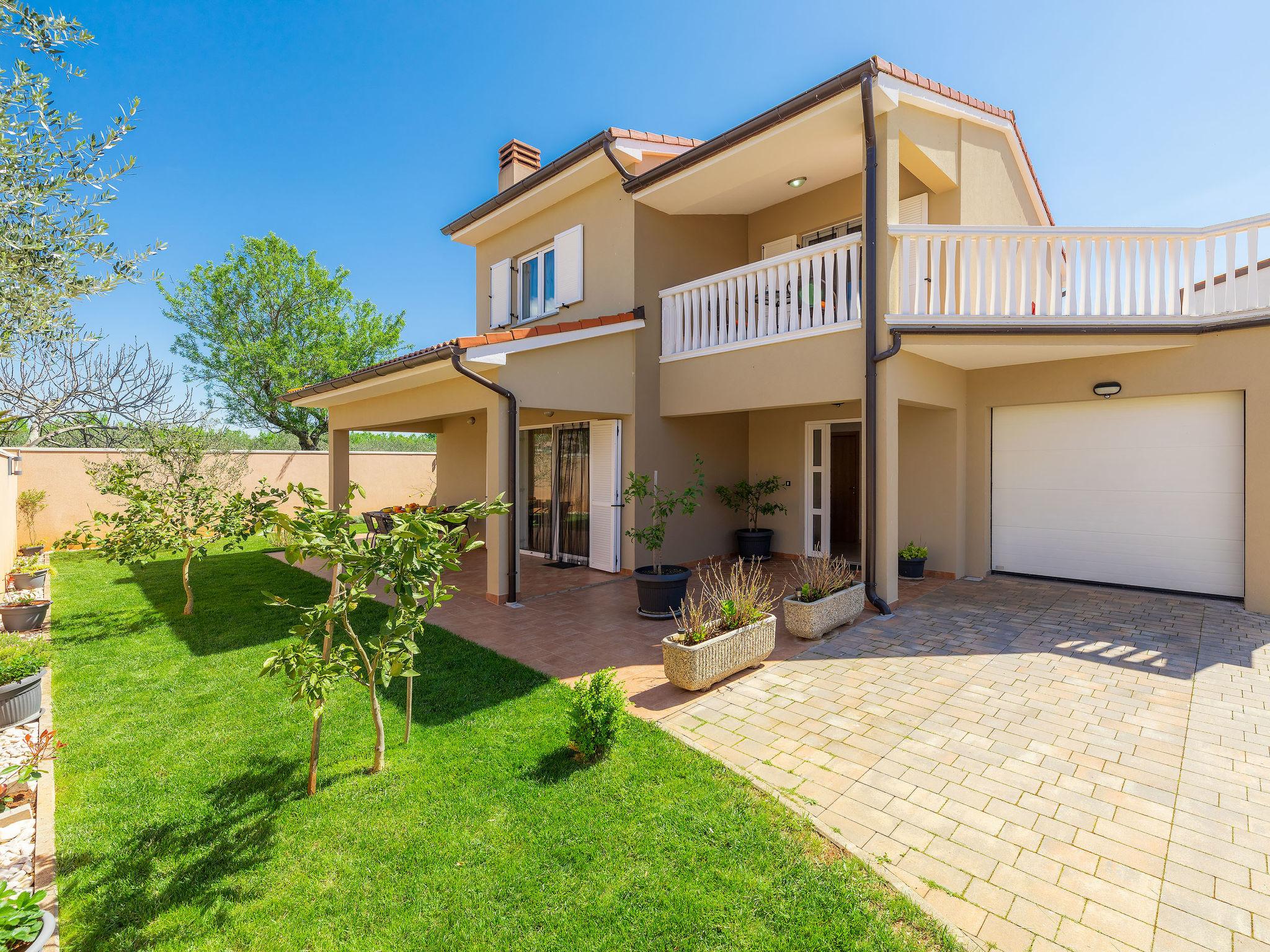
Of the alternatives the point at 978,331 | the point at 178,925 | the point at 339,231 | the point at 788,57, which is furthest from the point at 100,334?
the point at 339,231

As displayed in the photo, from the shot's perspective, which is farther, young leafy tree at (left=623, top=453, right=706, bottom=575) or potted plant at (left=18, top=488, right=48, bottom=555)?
potted plant at (left=18, top=488, right=48, bottom=555)

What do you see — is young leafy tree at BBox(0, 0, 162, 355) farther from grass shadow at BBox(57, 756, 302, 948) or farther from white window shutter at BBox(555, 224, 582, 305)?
white window shutter at BBox(555, 224, 582, 305)

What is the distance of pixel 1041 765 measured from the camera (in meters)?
3.96

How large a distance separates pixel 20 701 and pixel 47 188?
4.24m

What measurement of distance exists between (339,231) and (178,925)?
32005 mm

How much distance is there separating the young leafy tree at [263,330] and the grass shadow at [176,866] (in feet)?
92.7

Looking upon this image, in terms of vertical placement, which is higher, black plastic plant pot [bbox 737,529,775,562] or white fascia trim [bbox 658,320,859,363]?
white fascia trim [bbox 658,320,859,363]

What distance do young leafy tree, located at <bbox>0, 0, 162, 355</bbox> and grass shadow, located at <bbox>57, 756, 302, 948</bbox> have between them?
309 cm

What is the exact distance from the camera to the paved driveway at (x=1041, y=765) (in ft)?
9.02

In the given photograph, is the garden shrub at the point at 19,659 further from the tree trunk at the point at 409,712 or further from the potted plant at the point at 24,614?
the tree trunk at the point at 409,712

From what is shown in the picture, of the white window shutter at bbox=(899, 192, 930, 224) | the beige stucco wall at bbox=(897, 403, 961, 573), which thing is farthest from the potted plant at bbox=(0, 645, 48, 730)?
the white window shutter at bbox=(899, 192, 930, 224)

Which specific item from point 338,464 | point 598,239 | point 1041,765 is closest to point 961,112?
point 598,239

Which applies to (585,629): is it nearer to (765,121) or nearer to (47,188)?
(47,188)

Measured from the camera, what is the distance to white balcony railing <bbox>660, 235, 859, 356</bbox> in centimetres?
809
